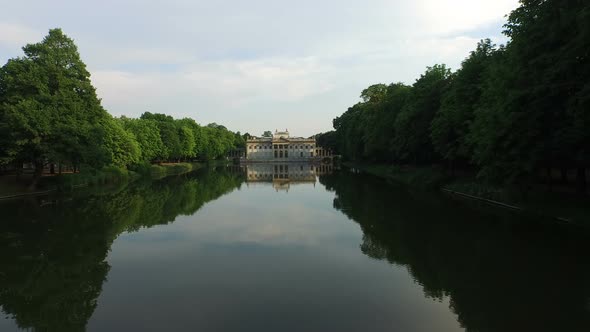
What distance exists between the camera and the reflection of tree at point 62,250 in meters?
10.5

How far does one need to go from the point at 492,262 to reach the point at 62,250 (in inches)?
667

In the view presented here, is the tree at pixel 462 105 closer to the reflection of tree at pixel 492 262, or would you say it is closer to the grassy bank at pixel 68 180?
the reflection of tree at pixel 492 262

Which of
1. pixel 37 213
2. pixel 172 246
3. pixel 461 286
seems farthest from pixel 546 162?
pixel 37 213

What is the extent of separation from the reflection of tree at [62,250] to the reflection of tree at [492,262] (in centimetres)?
993

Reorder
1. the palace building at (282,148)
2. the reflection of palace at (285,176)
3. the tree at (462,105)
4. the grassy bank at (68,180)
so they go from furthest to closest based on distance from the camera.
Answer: the palace building at (282,148), the reflection of palace at (285,176), the grassy bank at (68,180), the tree at (462,105)

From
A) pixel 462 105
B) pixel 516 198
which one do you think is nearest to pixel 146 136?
pixel 462 105

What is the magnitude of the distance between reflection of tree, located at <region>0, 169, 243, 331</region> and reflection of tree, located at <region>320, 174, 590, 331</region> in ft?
32.6

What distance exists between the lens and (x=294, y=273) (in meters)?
13.1

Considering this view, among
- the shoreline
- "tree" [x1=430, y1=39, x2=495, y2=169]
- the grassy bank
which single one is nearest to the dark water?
the shoreline

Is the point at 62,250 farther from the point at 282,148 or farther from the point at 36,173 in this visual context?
the point at 282,148

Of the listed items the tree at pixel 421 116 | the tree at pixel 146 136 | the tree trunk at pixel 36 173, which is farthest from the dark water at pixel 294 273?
the tree at pixel 146 136

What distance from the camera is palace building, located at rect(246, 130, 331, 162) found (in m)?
172

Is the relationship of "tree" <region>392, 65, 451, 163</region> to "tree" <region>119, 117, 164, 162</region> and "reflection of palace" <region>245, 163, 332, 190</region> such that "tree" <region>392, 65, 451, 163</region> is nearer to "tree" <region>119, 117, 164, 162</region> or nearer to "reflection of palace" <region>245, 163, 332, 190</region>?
"reflection of palace" <region>245, 163, 332, 190</region>

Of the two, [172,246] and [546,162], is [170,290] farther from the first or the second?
[546,162]
